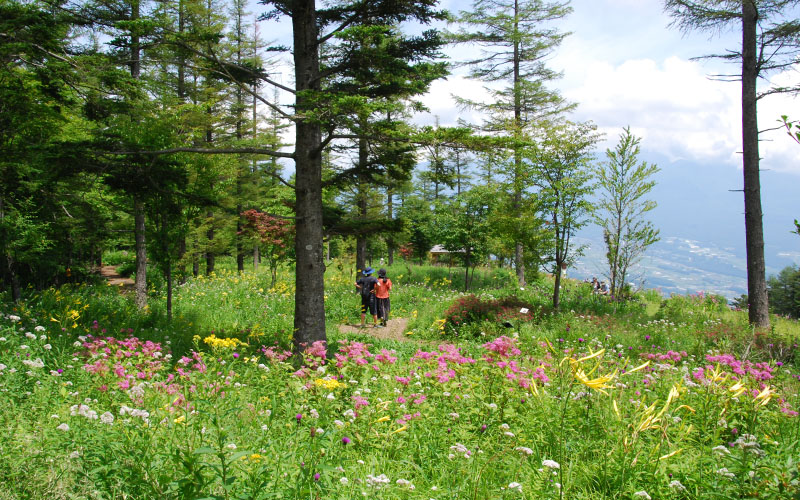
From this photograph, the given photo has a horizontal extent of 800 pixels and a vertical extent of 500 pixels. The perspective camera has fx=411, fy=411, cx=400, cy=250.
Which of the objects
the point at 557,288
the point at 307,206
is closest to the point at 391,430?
the point at 307,206

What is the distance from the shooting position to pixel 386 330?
11.1m

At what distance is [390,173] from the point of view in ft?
24.6

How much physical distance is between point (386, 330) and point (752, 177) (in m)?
9.69

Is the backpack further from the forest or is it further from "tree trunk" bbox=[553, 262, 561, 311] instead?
"tree trunk" bbox=[553, 262, 561, 311]

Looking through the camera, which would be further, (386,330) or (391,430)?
(386,330)

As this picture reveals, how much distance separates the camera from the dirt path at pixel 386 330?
10.4m

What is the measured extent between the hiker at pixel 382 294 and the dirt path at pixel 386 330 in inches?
14.1

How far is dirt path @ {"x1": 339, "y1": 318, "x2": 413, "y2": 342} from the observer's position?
10352 millimetres

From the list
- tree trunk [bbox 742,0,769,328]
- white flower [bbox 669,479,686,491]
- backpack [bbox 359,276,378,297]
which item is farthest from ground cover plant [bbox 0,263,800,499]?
backpack [bbox 359,276,378,297]

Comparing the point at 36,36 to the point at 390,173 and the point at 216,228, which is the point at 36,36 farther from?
the point at 216,228

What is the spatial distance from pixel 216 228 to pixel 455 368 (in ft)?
61.8

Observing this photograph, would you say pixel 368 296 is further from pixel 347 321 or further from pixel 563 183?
pixel 563 183

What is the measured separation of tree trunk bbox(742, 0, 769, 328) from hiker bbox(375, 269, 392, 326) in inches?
342

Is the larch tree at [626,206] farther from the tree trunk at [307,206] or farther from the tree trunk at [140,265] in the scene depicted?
the tree trunk at [140,265]
